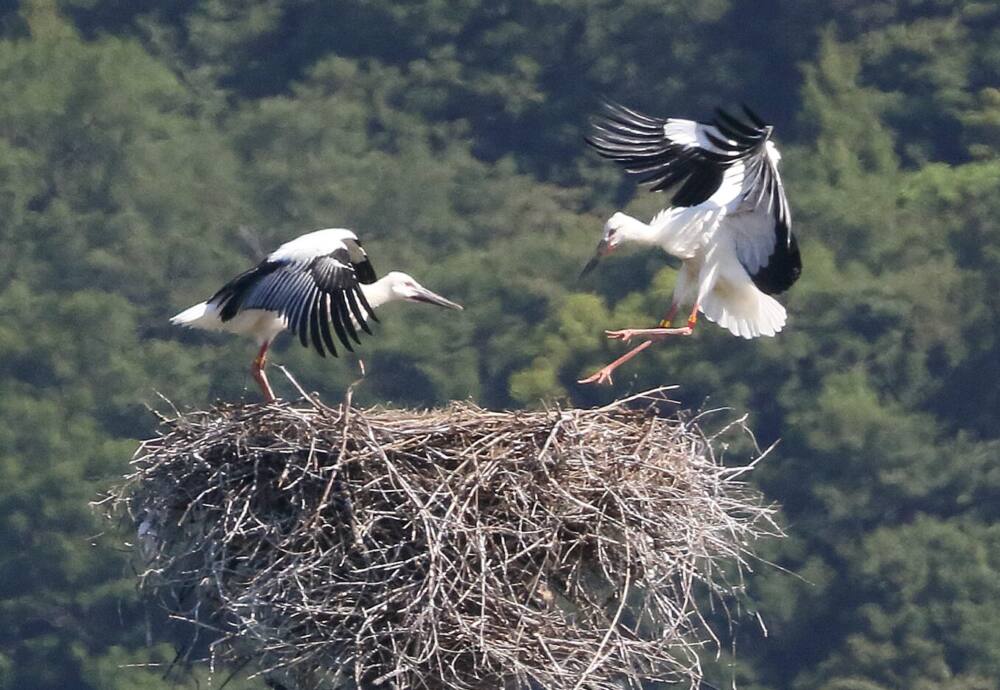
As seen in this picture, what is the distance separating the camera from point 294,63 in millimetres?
28656

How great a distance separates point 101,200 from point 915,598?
9.89 meters

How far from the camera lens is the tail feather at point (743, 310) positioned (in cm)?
1152

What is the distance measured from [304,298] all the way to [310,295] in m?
0.03

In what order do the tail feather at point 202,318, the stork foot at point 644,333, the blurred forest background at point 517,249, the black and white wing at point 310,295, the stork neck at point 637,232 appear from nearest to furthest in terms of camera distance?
the black and white wing at point 310,295 < the tail feather at point 202,318 < the stork foot at point 644,333 < the stork neck at point 637,232 < the blurred forest background at point 517,249

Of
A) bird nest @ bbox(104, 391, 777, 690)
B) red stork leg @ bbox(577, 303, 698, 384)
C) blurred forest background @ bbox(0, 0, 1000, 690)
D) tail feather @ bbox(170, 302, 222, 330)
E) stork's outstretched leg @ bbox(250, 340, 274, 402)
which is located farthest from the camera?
blurred forest background @ bbox(0, 0, 1000, 690)

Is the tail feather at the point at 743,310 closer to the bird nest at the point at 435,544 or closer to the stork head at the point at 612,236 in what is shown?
the stork head at the point at 612,236

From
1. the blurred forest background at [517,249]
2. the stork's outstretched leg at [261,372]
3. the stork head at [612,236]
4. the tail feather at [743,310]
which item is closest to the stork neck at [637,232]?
the stork head at [612,236]

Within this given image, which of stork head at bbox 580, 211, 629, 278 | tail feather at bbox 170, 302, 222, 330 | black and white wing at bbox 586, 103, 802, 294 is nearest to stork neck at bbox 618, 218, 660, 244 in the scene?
stork head at bbox 580, 211, 629, 278

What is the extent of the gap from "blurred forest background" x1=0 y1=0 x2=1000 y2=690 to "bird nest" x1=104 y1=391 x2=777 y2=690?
10.1 m

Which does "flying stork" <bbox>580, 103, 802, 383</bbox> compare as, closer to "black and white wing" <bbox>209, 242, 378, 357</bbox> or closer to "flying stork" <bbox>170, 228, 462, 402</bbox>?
"flying stork" <bbox>170, 228, 462, 402</bbox>

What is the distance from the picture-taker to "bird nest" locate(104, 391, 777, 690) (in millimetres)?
8266

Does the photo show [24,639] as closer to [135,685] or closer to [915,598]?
[135,685]

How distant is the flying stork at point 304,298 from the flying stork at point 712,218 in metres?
1.14

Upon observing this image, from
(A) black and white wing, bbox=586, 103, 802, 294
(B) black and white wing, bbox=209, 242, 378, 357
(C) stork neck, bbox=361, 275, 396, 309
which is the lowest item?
(C) stork neck, bbox=361, 275, 396, 309
